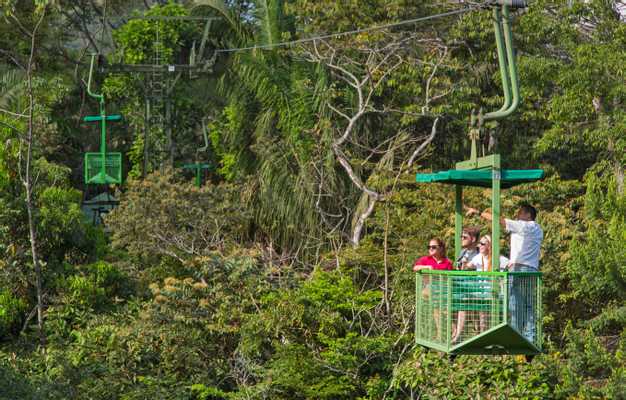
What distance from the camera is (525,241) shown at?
11250 mm

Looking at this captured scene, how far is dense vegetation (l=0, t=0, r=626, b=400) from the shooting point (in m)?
18.5

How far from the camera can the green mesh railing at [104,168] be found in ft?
74.3

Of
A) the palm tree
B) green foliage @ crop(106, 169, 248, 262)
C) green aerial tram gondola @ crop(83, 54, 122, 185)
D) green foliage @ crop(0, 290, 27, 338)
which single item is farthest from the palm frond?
green foliage @ crop(0, 290, 27, 338)

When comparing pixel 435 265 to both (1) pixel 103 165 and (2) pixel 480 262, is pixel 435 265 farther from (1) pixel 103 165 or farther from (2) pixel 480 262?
(1) pixel 103 165

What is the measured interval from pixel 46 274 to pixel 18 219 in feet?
3.57

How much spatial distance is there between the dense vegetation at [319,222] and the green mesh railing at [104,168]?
497 millimetres

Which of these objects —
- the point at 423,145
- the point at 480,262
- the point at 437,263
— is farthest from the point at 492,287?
the point at 423,145

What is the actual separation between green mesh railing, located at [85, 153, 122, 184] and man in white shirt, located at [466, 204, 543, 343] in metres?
12.5

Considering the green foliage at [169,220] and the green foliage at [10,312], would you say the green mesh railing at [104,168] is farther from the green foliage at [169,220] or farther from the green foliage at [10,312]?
the green foliage at [10,312]

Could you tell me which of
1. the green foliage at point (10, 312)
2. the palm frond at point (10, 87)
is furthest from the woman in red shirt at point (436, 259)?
the palm frond at point (10, 87)

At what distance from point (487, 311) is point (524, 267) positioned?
1.94 ft

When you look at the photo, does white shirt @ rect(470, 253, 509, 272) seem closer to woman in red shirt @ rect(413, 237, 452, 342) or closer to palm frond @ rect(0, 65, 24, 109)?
woman in red shirt @ rect(413, 237, 452, 342)

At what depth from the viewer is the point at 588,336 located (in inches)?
672

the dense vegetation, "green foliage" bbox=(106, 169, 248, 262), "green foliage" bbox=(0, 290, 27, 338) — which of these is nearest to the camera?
the dense vegetation
